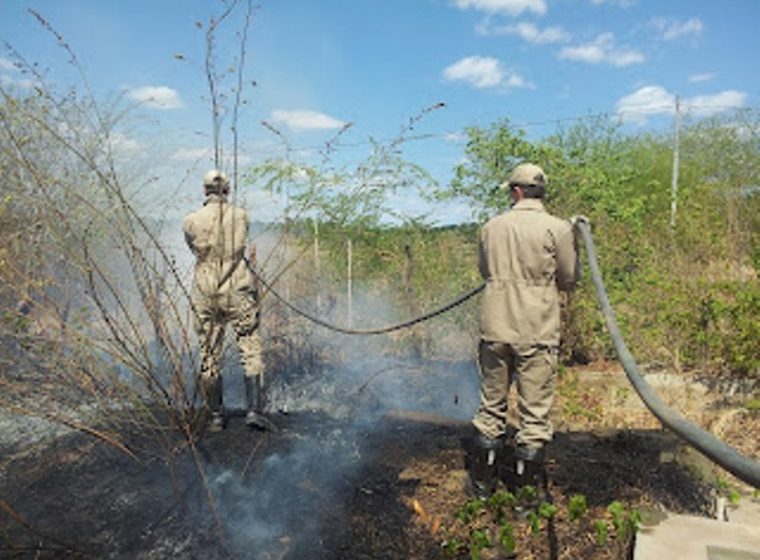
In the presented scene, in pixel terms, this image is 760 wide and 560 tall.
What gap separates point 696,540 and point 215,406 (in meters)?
3.35

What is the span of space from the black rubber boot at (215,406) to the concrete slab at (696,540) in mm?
3077

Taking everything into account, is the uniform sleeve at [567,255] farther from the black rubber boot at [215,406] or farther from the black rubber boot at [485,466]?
the black rubber boot at [215,406]

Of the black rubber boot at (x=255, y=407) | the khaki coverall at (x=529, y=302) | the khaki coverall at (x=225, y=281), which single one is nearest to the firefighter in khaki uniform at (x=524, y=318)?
the khaki coverall at (x=529, y=302)

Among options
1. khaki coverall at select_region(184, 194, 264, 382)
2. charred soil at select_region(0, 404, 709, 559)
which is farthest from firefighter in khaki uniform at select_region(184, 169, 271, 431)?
charred soil at select_region(0, 404, 709, 559)

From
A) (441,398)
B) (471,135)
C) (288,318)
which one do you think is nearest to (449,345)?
(441,398)

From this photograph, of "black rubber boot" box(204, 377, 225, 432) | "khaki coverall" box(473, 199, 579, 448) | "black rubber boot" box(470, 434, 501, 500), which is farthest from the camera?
"black rubber boot" box(204, 377, 225, 432)

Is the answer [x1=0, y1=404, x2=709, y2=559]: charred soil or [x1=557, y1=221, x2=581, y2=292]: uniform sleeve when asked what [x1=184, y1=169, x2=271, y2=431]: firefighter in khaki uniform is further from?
[x1=557, y1=221, x2=581, y2=292]: uniform sleeve

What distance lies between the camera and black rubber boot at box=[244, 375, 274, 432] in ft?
14.7

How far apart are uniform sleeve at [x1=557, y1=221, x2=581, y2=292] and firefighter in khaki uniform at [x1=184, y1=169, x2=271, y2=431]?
7.54 feet

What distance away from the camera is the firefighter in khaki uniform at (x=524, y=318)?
11.1 feet

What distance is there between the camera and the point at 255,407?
183 inches

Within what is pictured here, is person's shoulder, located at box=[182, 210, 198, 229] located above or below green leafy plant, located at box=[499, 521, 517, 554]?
above

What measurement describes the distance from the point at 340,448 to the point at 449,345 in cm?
302

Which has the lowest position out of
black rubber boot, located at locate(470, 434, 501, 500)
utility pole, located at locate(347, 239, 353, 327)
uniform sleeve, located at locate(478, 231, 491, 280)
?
black rubber boot, located at locate(470, 434, 501, 500)
